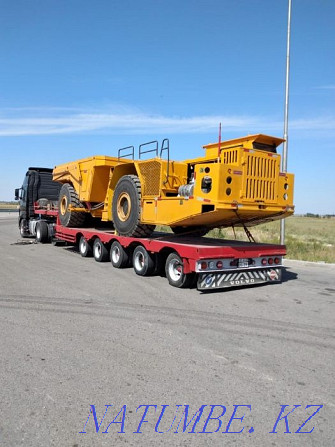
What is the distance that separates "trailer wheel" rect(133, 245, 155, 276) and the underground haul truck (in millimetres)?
22

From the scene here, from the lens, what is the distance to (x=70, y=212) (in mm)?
13461

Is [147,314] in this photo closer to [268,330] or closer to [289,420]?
[268,330]

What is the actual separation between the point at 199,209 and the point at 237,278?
1.68m

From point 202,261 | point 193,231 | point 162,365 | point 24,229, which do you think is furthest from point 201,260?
point 24,229

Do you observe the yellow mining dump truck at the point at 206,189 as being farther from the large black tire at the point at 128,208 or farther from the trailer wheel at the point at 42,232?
the trailer wheel at the point at 42,232

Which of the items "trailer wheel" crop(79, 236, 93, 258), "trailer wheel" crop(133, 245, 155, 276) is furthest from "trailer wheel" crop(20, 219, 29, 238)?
"trailer wheel" crop(133, 245, 155, 276)

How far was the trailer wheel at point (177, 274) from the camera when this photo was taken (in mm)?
8133

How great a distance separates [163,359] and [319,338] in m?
2.21

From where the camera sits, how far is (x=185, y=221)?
8.30 metres

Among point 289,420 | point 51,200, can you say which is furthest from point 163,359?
point 51,200

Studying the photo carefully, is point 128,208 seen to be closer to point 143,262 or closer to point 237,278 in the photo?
point 143,262

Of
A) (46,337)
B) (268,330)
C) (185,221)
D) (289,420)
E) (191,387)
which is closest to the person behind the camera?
(289,420)

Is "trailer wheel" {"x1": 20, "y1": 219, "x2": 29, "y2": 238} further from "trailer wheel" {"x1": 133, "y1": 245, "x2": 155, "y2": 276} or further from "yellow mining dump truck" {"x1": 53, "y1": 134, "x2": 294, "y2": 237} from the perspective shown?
"trailer wheel" {"x1": 133, "y1": 245, "x2": 155, "y2": 276}

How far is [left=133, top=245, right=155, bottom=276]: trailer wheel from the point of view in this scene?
30.1 feet
